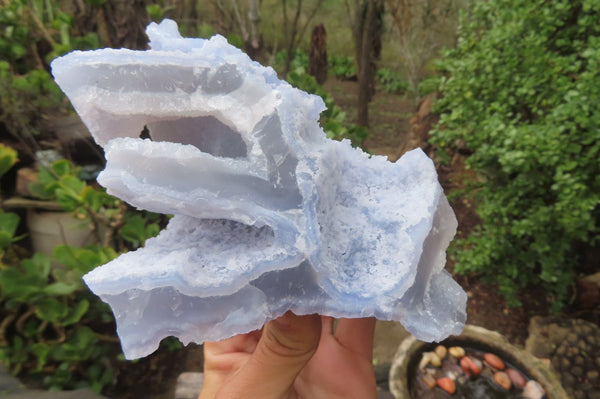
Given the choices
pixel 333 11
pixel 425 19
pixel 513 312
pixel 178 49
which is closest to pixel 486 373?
pixel 513 312

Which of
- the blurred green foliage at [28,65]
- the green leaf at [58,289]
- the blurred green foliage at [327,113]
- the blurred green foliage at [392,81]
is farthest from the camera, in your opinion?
the blurred green foliage at [392,81]

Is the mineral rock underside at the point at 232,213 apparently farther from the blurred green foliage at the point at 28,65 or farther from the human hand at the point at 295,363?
the blurred green foliage at the point at 28,65

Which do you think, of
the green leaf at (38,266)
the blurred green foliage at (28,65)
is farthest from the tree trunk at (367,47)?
the green leaf at (38,266)

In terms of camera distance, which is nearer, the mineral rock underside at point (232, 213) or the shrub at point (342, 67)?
the mineral rock underside at point (232, 213)

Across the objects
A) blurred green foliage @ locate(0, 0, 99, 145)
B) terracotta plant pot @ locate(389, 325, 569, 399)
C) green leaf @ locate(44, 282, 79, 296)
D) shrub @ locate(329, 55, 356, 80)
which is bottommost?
shrub @ locate(329, 55, 356, 80)

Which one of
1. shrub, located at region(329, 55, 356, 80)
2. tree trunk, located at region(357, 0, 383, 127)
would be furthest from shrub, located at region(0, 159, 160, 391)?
shrub, located at region(329, 55, 356, 80)

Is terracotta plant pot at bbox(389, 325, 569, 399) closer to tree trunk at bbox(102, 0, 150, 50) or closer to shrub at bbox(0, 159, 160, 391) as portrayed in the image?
shrub at bbox(0, 159, 160, 391)
